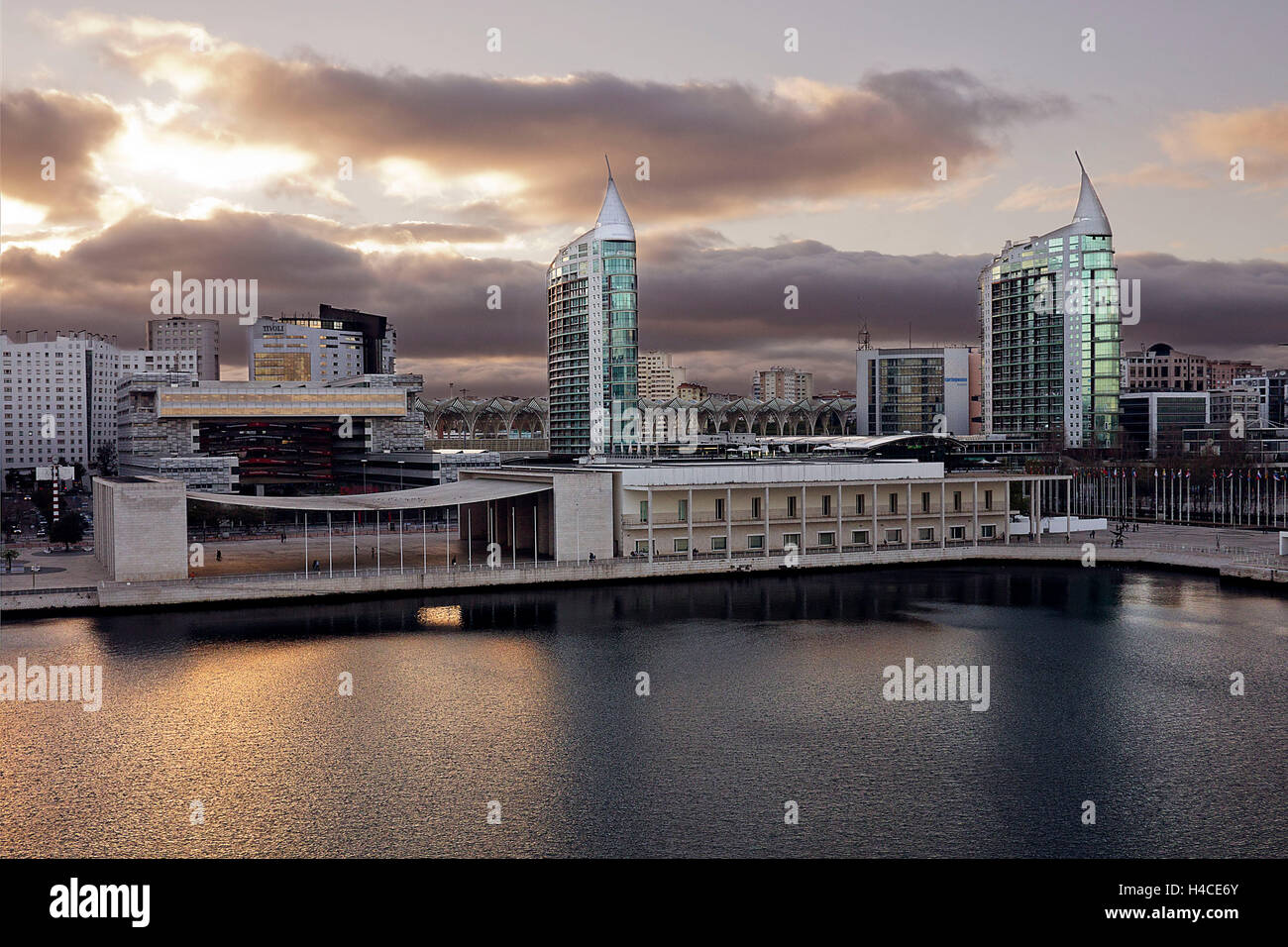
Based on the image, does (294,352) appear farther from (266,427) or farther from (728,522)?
(728,522)

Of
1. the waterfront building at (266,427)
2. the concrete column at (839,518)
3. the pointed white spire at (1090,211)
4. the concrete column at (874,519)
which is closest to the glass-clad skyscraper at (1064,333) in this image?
the pointed white spire at (1090,211)

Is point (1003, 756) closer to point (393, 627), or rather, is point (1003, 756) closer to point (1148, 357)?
point (393, 627)

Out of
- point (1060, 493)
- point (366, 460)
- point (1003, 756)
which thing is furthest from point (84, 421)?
point (1003, 756)

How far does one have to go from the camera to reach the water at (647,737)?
20.2m

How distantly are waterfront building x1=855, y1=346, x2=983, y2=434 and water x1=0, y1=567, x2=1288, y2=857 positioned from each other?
4493 inches

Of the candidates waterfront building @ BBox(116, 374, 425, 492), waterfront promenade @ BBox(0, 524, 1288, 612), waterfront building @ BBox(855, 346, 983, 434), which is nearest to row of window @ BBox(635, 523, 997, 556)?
waterfront promenade @ BBox(0, 524, 1288, 612)

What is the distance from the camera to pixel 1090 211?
385 ft

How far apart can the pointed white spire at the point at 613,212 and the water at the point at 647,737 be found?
67.5m

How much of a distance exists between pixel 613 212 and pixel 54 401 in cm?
10169

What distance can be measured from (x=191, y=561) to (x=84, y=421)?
123603 millimetres

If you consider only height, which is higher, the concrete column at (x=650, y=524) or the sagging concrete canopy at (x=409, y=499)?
the sagging concrete canopy at (x=409, y=499)

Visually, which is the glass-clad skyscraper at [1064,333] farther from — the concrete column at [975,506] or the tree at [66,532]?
the tree at [66,532]

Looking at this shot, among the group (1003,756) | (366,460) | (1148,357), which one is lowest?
(1003,756)

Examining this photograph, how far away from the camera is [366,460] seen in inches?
4016
